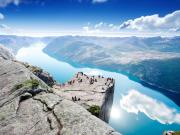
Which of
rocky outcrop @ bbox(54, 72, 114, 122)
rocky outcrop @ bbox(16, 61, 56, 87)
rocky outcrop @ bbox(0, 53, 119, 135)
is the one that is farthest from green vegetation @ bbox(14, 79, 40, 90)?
rocky outcrop @ bbox(16, 61, 56, 87)

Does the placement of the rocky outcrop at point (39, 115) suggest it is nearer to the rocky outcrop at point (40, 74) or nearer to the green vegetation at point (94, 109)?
the green vegetation at point (94, 109)

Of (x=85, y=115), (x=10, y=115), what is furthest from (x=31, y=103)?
(x=85, y=115)

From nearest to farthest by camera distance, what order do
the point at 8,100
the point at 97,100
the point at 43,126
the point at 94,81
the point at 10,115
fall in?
→ the point at 43,126, the point at 10,115, the point at 8,100, the point at 97,100, the point at 94,81

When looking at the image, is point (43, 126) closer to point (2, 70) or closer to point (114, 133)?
point (114, 133)

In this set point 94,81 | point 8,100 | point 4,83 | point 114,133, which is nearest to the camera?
point 114,133

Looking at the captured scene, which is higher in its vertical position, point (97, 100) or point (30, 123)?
point (30, 123)

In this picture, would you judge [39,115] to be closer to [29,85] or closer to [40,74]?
[29,85]

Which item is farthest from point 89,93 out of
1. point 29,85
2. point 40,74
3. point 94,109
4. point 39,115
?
point 39,115

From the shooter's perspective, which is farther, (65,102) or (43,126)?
(65,102)
